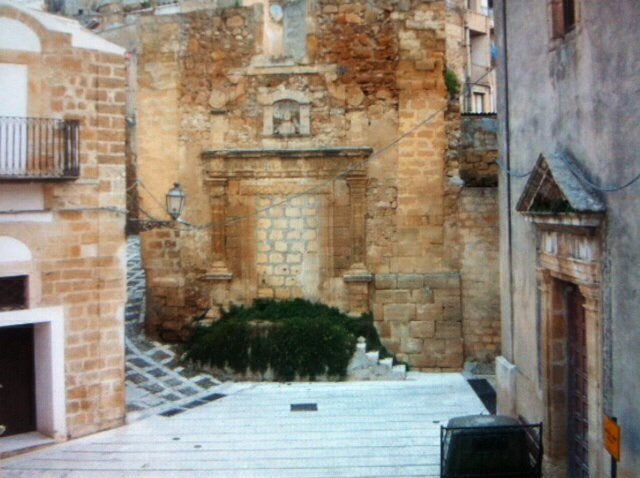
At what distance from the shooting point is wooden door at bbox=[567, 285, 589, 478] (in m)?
7.83

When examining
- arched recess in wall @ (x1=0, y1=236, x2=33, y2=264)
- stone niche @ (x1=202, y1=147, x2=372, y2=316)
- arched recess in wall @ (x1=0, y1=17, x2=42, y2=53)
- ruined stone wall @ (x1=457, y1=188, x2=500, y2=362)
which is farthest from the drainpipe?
arched recess in wall @ (x1=0, y1=236, x2=33, y2=264)

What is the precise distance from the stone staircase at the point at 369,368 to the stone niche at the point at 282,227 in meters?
1.05

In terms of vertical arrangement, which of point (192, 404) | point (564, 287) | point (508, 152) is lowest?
point (192, 404)

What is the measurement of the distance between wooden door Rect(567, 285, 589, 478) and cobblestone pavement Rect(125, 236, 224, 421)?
20.0ft

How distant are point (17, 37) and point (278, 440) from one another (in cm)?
654

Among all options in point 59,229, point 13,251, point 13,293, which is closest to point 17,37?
point 59,229

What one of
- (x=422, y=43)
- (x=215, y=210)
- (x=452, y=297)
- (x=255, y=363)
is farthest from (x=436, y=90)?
(x=255, y=363)

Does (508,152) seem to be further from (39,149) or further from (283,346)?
(39,149)

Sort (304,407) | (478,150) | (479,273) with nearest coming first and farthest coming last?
(304,407)
(479,273)
(478,150)

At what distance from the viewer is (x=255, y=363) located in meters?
13.3

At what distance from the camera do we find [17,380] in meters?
10.3

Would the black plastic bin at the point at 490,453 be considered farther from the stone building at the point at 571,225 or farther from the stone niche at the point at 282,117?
the stone niche at the point at 282,117

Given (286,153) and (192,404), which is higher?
(286,153)

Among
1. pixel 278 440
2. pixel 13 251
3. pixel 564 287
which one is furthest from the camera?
pixel 278 440
